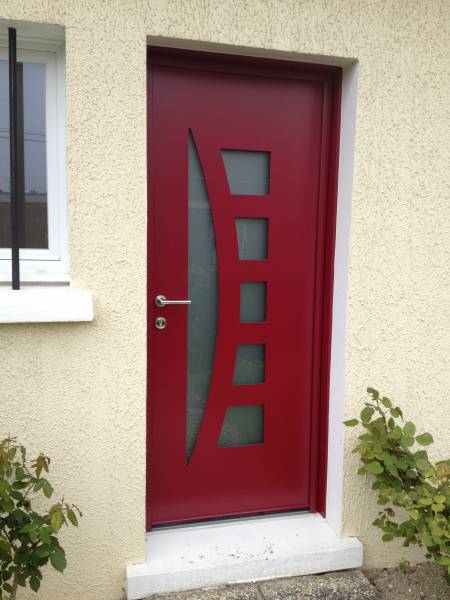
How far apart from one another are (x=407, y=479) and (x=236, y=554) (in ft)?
3.07

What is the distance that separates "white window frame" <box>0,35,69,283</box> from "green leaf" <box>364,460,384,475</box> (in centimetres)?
169

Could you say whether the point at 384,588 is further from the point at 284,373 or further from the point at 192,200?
the point at 192,200

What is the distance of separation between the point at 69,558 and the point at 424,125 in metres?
2.78

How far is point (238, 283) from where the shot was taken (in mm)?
2900

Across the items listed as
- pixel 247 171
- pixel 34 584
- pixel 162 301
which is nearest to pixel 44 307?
pixel 162 301

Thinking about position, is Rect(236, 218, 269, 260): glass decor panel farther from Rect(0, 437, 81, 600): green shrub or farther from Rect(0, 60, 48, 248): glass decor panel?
Rect(0, 437, 81, 600): green shrub

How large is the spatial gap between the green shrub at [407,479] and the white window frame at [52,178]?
161 centimetres

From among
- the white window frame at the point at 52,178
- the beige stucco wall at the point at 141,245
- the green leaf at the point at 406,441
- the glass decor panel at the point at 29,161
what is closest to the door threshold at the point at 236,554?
the beige stucco wall at the point at 141,245

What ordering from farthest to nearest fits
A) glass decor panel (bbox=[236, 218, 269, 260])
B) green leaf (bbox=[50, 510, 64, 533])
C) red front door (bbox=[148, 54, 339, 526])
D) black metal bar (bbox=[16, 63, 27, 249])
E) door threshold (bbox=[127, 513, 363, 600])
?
glass decor panel (bbox=[236, 218, 269, 260]) → red front door (bbox=[148, 54, 339, 526]) → door threshold (bbox=[127, 513, 363, 600]) → black metal bar (bbox=[16, 63, 27, 249]) → green leaf (bbox=[50, 510, 64, 533])

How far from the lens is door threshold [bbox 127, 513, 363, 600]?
2.60 meters

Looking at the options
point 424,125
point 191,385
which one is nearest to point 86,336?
point 191,385

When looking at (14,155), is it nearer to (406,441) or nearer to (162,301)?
(162,301)

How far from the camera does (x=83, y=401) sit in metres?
2.51

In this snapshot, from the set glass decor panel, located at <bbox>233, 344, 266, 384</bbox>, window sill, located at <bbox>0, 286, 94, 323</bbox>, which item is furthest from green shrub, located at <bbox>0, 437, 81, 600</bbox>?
glass decor panel, located at <bbox>233, 344, 266, 384</bbox>
